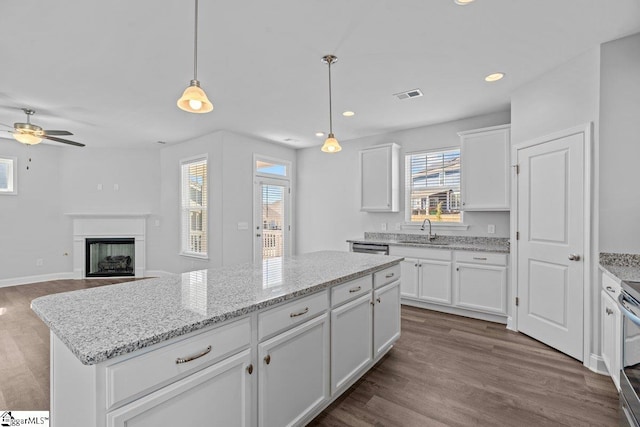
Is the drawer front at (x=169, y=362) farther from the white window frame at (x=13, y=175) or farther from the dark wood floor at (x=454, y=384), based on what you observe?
the white window frame at (x=13, y=175)

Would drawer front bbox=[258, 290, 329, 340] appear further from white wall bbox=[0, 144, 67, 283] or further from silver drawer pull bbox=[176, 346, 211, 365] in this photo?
white wall bbox=[0, 144, 67, 283]

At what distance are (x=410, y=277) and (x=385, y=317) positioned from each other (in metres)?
1.79

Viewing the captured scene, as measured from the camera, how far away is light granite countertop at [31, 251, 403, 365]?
1057mm

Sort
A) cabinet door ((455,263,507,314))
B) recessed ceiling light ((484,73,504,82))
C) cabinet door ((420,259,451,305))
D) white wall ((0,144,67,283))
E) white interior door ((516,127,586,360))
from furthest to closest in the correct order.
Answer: white wall ((0,144,67,283)) < cabinet door ((420,259,451,305)) < cabinet door ((455,263,507,314)) < recessed ceiling light ((484,73,504,82)) < white interior door ((516,127,586,360))

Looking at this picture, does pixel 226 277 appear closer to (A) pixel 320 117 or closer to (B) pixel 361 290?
(B) pixel 361 290

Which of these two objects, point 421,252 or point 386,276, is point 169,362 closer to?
point 386,276

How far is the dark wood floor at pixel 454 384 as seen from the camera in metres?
2.00

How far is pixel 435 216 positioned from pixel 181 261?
15.4 feet

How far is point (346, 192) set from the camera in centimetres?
576

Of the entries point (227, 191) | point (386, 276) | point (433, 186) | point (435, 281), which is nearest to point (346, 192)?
point (433, 186)

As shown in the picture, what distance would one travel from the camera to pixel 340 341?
2.09 m

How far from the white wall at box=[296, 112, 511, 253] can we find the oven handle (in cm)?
246

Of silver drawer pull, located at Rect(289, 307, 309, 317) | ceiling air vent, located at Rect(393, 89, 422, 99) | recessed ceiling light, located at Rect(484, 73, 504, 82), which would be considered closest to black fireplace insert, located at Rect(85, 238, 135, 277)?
ceiling air vent, located at Rect(393, 89, 422, 99)

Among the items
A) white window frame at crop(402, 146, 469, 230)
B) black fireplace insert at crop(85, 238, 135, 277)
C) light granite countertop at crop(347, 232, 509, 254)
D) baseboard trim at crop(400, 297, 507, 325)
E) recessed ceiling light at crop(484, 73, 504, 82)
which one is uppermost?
recessed ceiling light at crop(484, 73, 504, 82)
